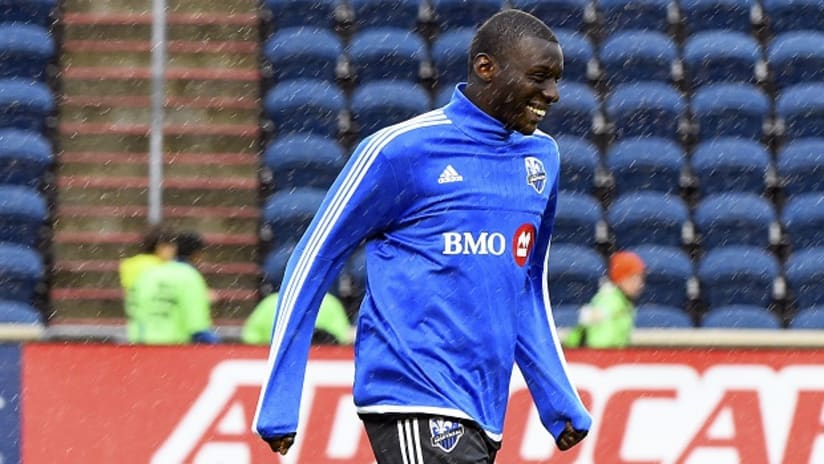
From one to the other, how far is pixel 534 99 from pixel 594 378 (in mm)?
4530

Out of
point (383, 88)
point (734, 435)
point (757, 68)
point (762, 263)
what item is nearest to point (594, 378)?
point (734, 435)

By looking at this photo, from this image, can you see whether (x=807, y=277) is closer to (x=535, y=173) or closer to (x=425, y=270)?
(x=535, y=173)

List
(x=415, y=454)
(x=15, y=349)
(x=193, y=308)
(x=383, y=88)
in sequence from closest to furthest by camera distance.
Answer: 1. (x=415, y=454)
2. (x=15, y=349)
3. (x=193, y=308)
4. (x=383, y=88)

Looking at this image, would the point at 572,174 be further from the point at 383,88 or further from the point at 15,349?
the point at 15,349

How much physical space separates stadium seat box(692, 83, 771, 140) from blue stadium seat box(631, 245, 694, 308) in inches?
52.6

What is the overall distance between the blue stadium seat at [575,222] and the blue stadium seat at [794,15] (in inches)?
101

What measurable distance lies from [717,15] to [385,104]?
2737mm

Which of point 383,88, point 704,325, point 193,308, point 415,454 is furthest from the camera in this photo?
point 383,88

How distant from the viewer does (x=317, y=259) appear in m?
4.60

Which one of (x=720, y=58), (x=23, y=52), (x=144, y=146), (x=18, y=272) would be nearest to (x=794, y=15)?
(x=720, y=58)

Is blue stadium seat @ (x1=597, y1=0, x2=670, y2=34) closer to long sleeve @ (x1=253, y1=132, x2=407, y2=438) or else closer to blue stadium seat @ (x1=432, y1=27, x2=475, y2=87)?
blue stadium seat @ (x1=432, y1=27, x2=475, y2=87)

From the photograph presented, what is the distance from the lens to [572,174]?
40.8 ft

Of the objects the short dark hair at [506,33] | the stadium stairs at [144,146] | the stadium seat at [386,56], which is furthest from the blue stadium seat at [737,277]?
the short dark hair at [506,33]

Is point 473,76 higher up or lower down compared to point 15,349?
higher up
